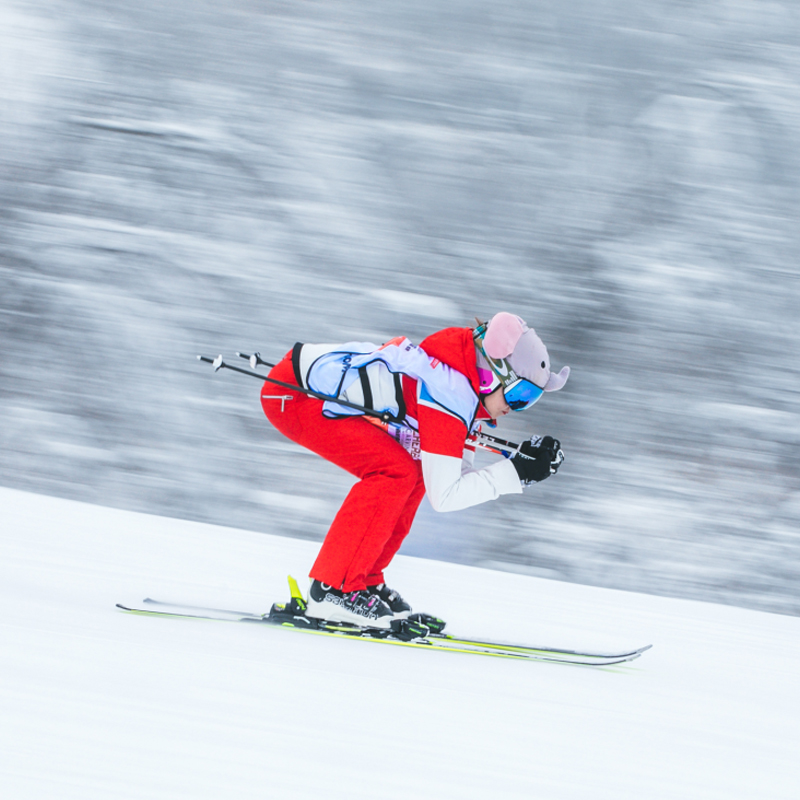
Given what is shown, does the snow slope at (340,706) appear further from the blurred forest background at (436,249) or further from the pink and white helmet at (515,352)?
the blurred forest background at (436,249)

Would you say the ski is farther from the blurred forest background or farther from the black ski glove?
the blurred forest background

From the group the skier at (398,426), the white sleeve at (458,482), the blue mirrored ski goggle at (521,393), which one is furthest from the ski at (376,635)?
the blue mirrored ski goggle at (521,393)

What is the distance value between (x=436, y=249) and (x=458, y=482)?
2482mm

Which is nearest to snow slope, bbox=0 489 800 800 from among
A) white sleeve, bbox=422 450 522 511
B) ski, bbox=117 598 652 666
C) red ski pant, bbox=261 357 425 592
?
ski, bbox=117 598 652 666

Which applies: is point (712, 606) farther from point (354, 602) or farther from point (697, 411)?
point (354, 602)

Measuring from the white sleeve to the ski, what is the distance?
0.39 metres

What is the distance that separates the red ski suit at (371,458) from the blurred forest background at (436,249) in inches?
72.7

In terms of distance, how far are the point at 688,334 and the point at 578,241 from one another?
750mm

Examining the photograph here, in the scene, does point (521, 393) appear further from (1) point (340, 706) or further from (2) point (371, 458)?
(1) point (340, 706)

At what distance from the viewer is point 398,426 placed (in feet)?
7.08

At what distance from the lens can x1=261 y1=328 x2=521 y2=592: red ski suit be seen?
6.27 ft

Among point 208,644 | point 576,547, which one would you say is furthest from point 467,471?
point 576,547

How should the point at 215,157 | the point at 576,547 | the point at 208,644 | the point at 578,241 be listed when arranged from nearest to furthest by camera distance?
the point at 208,644 < the point at 576,547 < the point at 578,241 < the point at 215,157

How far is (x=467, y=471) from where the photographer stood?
2.13m
